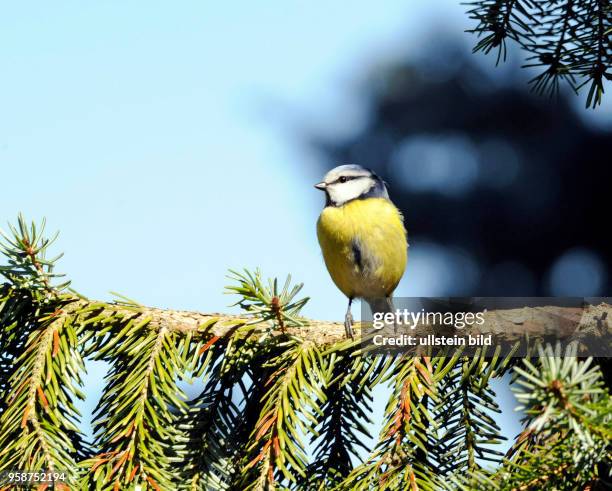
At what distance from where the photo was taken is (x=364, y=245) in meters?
3.08

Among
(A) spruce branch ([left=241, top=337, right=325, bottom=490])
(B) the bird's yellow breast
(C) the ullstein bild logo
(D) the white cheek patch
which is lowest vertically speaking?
(A) spruce branch ([left=241, top=337, right=325, bottom=490])

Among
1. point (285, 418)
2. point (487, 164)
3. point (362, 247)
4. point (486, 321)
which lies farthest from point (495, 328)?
point (487, 164)

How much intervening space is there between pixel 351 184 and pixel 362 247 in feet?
1.29

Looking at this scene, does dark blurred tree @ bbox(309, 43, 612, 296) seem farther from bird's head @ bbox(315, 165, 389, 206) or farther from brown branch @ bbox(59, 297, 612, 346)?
brown branch @ bbox(59, 297, 612, 346)

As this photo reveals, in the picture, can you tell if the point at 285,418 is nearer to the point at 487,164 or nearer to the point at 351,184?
the point at 351,184

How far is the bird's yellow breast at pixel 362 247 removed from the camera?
3.08 metres

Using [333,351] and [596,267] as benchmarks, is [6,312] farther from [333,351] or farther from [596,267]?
[596,267]

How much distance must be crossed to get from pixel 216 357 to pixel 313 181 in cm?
338

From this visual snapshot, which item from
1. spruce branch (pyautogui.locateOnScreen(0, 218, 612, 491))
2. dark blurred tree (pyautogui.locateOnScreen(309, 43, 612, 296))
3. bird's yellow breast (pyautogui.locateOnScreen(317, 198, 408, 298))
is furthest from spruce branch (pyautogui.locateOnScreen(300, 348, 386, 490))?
dark blurred tree (pyautogui.locateOnScreen(309, 43, 612, 296))

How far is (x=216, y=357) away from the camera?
183 cm

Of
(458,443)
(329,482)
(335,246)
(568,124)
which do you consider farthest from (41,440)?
(568,124)

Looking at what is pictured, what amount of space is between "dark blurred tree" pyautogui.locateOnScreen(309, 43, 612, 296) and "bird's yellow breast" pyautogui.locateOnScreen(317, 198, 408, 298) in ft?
4.73

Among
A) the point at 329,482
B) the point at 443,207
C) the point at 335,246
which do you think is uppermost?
the point at 443,207

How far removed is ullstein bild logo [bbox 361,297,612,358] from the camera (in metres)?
1.74
